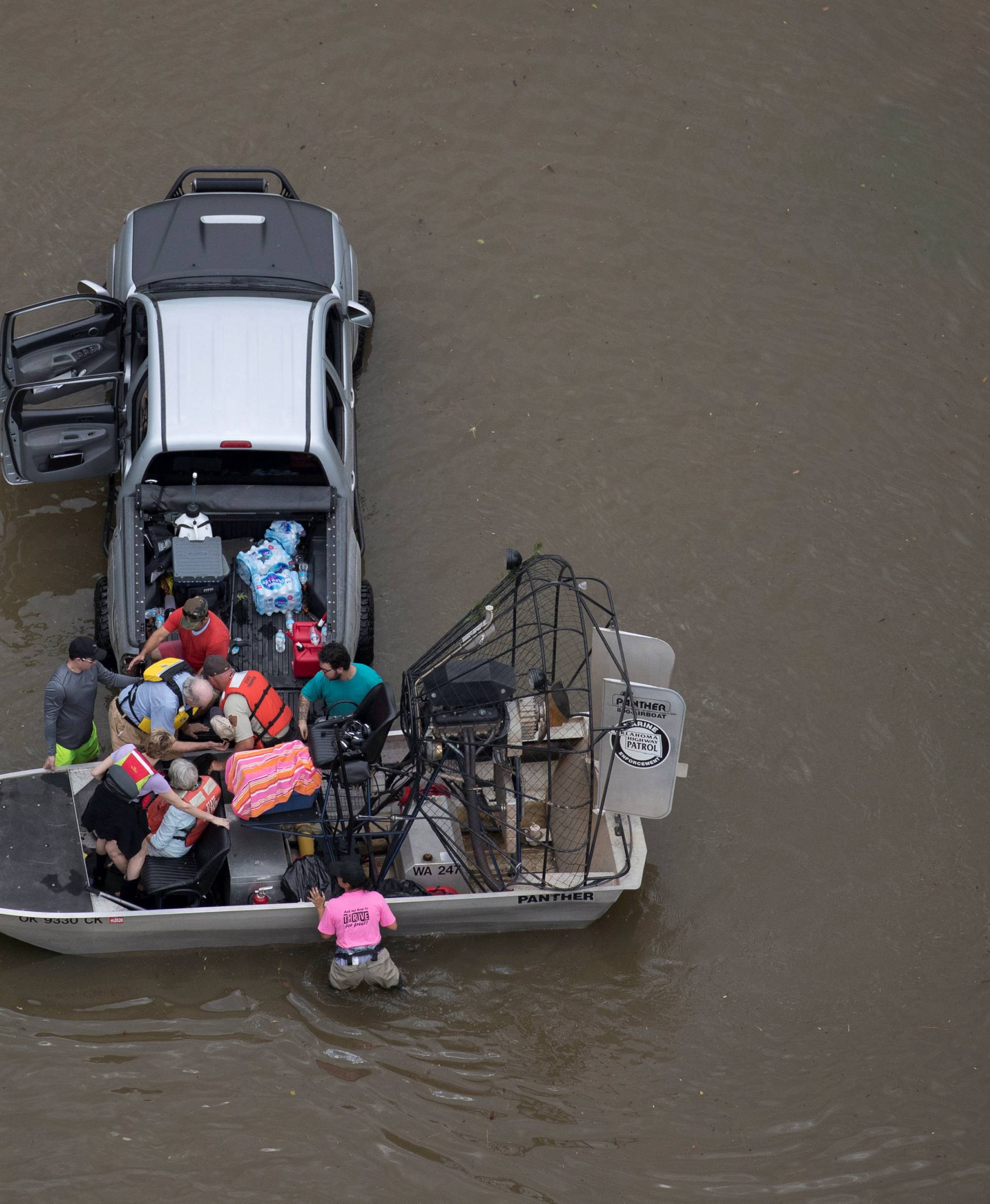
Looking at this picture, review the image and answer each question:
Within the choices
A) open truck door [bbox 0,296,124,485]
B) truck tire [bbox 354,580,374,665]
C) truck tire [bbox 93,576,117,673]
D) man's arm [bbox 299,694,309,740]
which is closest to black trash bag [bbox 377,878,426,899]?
man's arm [bbox 299,694,309,740]

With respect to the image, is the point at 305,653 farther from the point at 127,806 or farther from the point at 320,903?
the point at 320,903

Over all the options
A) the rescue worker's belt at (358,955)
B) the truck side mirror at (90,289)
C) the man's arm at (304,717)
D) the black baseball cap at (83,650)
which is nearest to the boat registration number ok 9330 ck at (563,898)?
the rescue worker's belt at (358,955)

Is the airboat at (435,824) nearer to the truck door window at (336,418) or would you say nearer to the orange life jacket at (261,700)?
the orange life jacket at (261,700)

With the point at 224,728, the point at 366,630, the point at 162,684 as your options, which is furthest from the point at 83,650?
the point at 366,630

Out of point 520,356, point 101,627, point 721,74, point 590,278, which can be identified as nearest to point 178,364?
point 101,627

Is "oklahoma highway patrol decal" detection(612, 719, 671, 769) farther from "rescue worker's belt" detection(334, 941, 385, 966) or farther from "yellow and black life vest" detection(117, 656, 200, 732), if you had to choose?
"yellow and black life vest" detection(117, 656, 200, 732)
